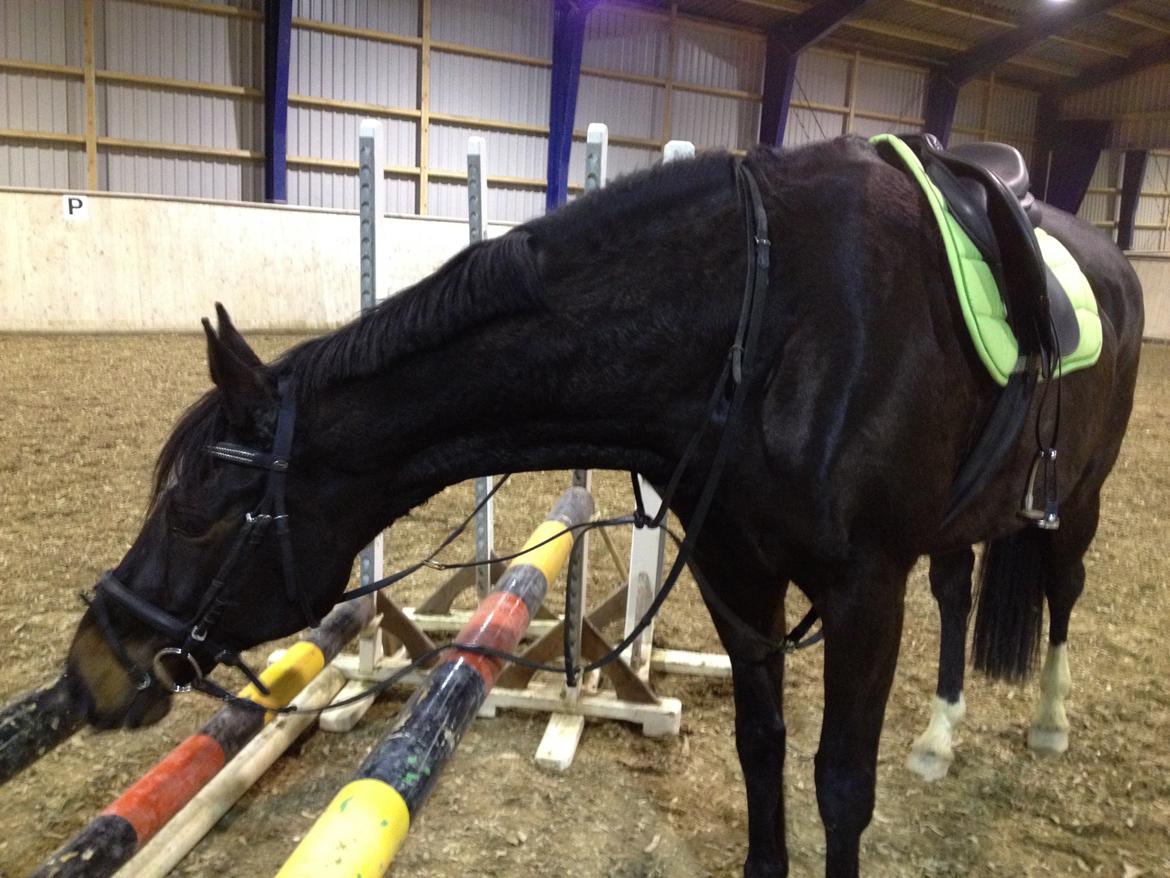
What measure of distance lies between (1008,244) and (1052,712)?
69.3 inches

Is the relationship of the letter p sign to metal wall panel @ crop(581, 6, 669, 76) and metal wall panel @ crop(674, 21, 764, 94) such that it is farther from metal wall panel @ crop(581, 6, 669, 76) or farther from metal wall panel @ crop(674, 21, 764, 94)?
metal wall panel @ crop(674, 21, 764, 94)

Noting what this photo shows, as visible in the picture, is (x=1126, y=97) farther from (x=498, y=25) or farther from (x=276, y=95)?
(x=276, y=95)

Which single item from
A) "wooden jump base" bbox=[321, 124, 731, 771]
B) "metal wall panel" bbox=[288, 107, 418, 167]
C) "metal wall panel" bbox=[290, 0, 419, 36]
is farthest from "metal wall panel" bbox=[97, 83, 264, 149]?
"wooden jump base" bbox=[321, 124, 731, 771]

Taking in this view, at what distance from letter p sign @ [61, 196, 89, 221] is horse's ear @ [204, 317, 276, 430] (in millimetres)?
9786

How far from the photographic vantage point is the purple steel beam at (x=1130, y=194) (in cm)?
2047

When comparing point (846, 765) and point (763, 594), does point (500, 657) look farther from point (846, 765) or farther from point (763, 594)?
point (846, 765)

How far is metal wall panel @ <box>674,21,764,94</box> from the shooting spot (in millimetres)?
15219

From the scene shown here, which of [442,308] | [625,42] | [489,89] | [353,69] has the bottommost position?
[442,308]

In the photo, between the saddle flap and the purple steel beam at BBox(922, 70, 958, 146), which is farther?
the purple steel beam at BBox(922, 70, 958, 146)

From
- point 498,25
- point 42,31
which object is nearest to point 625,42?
point 498,25

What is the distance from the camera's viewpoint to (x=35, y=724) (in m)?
1.45

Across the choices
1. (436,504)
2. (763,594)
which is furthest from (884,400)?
(436,504)

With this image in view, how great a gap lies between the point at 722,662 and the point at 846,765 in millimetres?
1436

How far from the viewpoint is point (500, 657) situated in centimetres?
184
